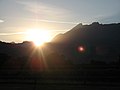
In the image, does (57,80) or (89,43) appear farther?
(89,43)

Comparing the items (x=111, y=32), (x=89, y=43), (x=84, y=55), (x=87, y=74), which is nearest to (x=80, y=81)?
(x=87, y=74)

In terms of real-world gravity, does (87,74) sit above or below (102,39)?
below

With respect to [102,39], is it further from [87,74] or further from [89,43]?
[87,74]

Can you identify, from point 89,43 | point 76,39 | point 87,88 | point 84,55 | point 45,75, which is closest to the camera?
point 87,88

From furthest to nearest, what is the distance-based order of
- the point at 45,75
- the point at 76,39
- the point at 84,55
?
1. the point at 76,39
2. the point at 84,55
3. the point at 45,75

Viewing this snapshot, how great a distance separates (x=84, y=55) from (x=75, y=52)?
7.55 m

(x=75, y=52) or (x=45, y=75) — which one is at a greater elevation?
(x=75, y=52)

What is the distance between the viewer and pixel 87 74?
1980cm

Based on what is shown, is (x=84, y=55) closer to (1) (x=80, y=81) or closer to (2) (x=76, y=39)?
(2) (x=76, y=39)

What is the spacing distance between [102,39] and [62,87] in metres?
123

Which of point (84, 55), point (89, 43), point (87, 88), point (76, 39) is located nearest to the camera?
point (87, 88)

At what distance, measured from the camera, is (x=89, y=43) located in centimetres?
13775

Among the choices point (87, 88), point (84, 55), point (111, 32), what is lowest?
point (87, 88)

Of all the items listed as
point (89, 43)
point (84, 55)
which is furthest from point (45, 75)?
point (89, 43)
